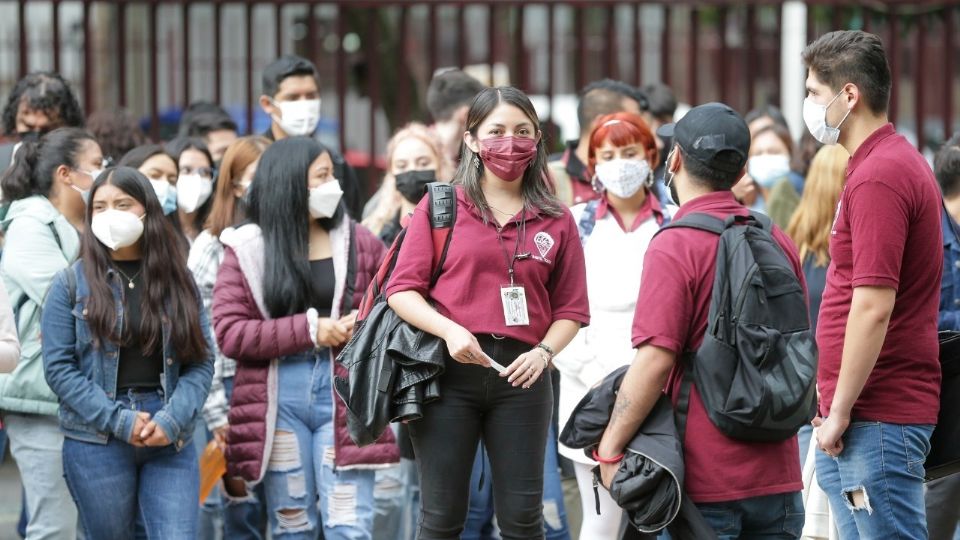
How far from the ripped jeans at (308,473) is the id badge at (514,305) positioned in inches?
55.1

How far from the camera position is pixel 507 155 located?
5410 mm

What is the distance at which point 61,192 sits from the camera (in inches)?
272

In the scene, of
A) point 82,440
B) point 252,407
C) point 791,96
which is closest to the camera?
point 82,440

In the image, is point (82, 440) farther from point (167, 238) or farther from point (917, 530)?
point (917, 530)

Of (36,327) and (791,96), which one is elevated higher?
(791,96)

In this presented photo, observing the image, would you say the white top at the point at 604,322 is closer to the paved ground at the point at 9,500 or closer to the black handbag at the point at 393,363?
the black handbag at the point at 393,363

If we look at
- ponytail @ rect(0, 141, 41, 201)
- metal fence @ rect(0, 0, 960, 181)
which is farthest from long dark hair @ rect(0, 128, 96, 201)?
metal fence @ rect(0, 0, 960, 181)

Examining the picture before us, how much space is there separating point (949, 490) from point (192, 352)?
3.35 m

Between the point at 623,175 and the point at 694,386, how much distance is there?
2.22 metres

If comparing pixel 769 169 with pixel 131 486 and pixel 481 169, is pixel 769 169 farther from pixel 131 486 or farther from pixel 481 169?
pixel 131 486

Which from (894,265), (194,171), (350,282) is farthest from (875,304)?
(194,171)

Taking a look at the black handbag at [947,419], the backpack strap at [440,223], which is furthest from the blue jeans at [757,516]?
the backpack strap at [440,223]

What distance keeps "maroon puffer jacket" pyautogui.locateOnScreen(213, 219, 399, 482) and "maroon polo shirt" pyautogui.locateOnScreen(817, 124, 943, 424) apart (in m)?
2.27

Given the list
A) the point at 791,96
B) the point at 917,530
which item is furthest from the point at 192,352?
the point at 791,96
